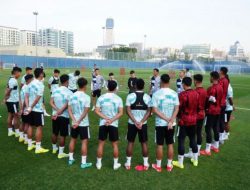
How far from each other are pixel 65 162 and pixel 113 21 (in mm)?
189583

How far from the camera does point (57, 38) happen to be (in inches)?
6535

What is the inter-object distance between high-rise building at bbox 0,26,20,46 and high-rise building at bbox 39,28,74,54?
1369 cm

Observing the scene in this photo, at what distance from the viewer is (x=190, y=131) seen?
23.4 ft

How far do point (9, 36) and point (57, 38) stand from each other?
27240mm

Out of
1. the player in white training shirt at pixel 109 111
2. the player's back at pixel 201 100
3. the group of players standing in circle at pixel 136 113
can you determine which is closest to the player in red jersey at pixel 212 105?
the group of players standing in circle at pixel 136 113

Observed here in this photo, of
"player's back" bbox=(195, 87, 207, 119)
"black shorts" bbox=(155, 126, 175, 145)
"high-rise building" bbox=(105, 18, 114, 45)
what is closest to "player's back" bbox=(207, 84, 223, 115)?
"player's back" bbox=(195, 87, 207, 119)

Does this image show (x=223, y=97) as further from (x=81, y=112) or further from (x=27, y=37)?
(x=27, y=37)

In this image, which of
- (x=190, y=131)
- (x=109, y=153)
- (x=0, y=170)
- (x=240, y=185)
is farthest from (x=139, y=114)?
(x=0, y=170)

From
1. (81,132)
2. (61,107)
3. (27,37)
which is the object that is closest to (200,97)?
(81,132)

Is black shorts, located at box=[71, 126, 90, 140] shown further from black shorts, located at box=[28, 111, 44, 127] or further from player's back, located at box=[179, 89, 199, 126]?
player's back, located at box=[179, 89, 199, 126]

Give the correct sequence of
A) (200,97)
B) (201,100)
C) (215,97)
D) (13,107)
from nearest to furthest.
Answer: (200,97) < (201,100) < (215,97) < (13,107)

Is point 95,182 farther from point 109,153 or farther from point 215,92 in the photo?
point 215,92

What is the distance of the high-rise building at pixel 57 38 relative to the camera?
161500 mm

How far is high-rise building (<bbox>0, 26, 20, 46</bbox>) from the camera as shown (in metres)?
144
